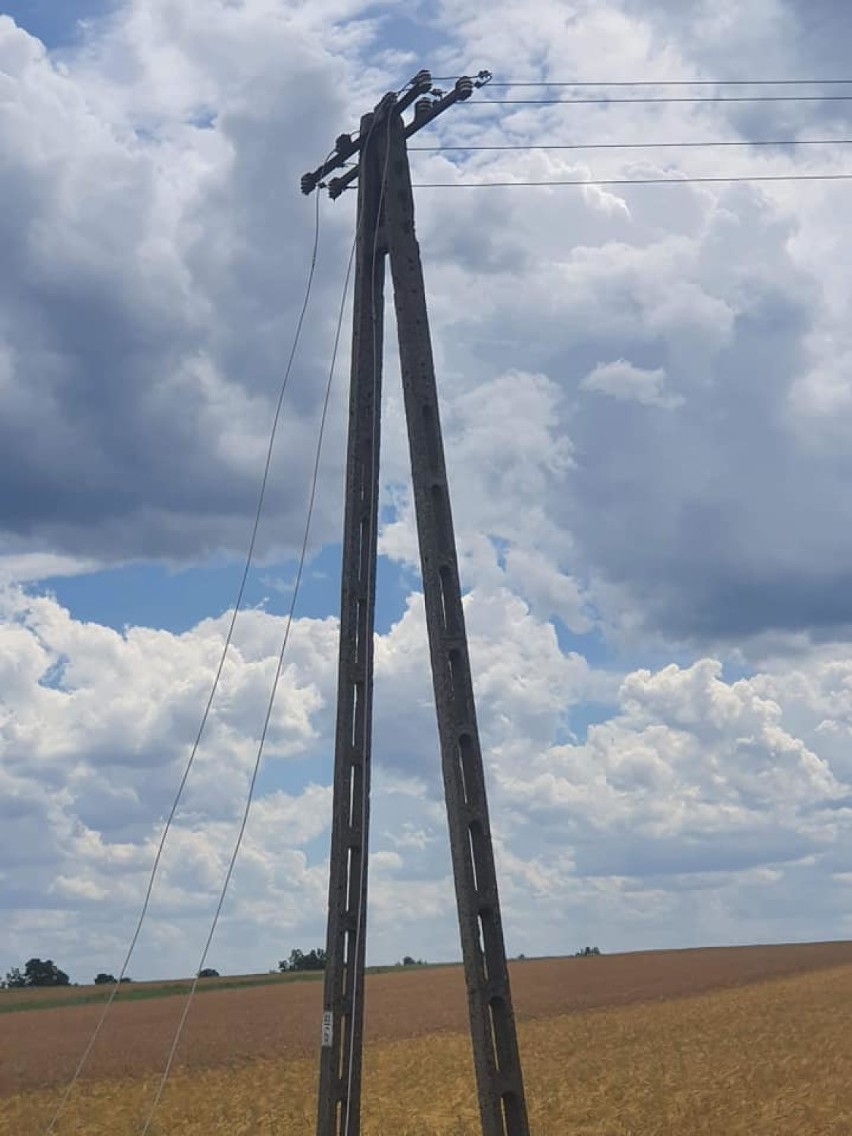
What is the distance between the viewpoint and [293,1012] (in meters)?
52.8

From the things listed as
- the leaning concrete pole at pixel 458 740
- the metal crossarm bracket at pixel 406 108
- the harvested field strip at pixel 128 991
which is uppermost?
the harvested field strip at pixel 128 991

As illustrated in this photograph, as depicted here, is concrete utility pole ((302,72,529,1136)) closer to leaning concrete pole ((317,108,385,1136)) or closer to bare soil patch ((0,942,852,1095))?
leaning concrete pole ((317,108,385,1136))

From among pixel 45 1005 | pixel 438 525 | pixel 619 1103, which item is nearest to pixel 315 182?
pixel 438 525

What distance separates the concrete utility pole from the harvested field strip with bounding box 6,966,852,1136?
264 inches

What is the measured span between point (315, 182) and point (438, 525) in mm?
6719

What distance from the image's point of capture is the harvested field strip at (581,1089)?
23703 millimetres

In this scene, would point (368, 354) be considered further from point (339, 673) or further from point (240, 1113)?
point (240, 1113)

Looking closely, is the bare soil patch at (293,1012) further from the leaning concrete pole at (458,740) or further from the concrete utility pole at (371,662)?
the leaning concrete pole at (458,740)

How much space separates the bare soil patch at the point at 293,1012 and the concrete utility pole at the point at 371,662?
54.9 ft

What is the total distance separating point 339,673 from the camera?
61.6ft

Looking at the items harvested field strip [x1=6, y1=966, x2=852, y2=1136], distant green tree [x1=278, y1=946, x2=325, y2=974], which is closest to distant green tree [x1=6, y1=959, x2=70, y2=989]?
distant green tree [x1=278, y1=946, x2=325, y2=974]

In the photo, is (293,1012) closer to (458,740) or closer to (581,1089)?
(581,1089)

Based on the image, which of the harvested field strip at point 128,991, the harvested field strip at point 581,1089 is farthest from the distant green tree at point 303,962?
the harvested field strip at point 581,1089

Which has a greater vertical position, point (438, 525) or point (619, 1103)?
point (438, 525)
